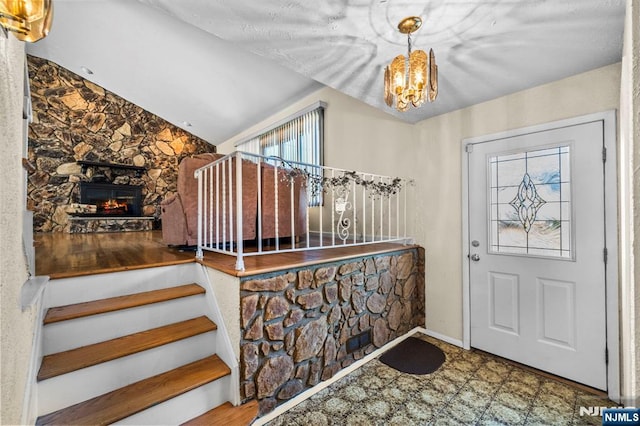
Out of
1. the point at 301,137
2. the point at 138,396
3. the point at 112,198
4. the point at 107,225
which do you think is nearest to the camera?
the point at 138,396

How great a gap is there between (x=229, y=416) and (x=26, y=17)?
1960 mm

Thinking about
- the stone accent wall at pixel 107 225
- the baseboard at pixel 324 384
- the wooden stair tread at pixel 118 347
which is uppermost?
the stone accent wall at pixel 107 225

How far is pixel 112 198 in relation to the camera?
21.0 feet

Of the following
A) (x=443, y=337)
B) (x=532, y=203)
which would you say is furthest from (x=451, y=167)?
(x=443, y=337)

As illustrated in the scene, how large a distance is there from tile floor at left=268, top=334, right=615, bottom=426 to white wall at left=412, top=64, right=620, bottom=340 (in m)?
0.63

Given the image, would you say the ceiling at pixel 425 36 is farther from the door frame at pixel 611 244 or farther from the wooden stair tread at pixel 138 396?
the wooden stair tread at pixel 138 396

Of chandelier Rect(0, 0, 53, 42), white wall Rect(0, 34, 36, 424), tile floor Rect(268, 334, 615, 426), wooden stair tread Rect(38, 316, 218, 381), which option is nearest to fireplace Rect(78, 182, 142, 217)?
wooden stair tread Rect(38, 316, 218, 381)

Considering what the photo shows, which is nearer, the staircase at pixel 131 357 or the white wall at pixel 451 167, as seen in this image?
the staircase at pixel 131 357

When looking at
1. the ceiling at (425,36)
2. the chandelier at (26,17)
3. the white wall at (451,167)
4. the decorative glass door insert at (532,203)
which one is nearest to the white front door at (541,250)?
the decorative glass door insert at (532,203)

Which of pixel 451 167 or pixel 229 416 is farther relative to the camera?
pixel 451 167

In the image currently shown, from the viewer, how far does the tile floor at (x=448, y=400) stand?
5.70ft

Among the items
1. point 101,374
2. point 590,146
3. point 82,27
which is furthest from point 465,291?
point 82,27

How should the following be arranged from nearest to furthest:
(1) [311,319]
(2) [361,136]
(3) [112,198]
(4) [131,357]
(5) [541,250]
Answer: (4) [131,357]
(1) [311,319]
(5) [541,250]
(2) [361,136]
(3) [112,198]

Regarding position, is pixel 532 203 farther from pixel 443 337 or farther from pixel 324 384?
pixel 324 384
